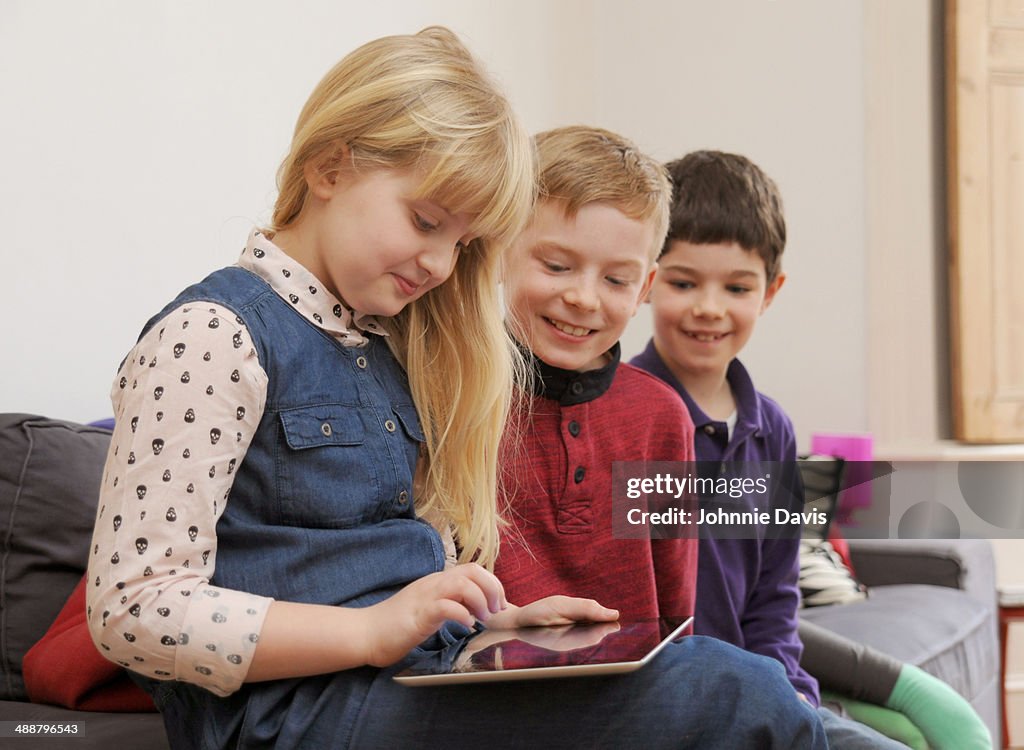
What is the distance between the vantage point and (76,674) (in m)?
1.28

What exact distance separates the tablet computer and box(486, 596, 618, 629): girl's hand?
0.01 metres

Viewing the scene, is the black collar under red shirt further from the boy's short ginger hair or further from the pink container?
the pink container

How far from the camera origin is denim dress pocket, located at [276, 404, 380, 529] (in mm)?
972

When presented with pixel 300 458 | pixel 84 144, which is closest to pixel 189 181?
pixel 84 144

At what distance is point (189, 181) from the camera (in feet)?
6.51

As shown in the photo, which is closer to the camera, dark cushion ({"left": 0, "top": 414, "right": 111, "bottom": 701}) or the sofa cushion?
dark cushion ({"left": 0, "top": 414, "right": 111, "bottom": 701})

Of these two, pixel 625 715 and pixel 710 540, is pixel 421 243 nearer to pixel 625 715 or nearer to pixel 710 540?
pixel 625 715

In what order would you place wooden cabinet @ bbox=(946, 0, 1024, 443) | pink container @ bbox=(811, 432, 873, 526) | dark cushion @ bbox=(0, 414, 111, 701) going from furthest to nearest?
wooden cabinet @ bbox=(946, 0, 1024, 443), pink container @ bbox=(811, 432, 873, 526), dark cushion @ bbox=(0, 414, 111, 701)

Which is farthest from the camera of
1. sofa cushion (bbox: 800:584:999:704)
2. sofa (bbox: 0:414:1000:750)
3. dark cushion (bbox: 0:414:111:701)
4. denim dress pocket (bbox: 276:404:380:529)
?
sofa cushion (bbox: 800:584:999:704)

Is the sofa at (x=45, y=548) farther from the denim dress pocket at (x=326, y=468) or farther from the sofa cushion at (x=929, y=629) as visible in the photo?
the sofa cushion at (x=929, y=629)

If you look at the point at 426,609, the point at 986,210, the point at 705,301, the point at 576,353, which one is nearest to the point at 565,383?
the point at 576,353

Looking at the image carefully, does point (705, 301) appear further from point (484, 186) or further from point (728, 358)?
point (484, 186)

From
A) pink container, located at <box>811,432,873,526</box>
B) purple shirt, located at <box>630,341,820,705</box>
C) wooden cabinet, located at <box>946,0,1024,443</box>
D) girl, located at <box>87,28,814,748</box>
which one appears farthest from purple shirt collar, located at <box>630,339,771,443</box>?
wooden cabinet, located at <box>946,0,1024,443</box>

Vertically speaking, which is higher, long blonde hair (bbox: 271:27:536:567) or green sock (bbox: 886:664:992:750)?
long blonde hair (bbox: 271:27:536:567)
